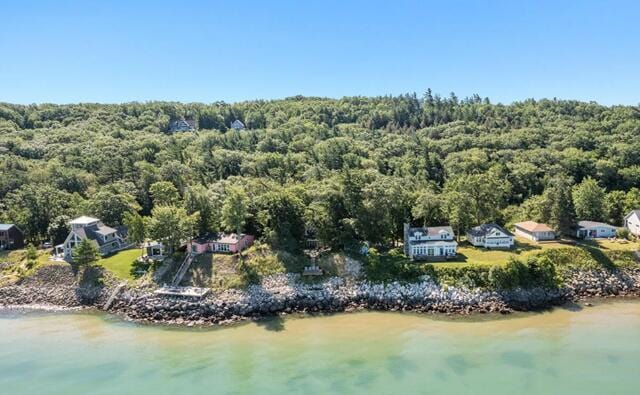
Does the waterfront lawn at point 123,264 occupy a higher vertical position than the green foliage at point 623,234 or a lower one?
lower

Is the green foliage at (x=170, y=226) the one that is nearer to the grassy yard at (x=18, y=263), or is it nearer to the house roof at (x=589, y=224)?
the grassy yard at (x=18, y=263)

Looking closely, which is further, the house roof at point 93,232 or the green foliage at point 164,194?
the green foliage at point 164,194

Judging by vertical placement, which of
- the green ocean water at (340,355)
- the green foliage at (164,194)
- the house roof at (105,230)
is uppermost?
the green foliage at (164,194)

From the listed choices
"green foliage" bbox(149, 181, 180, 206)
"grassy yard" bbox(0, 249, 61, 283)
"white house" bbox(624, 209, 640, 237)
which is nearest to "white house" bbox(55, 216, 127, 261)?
"grassy yard" bbox(0, 249, 61, 283)

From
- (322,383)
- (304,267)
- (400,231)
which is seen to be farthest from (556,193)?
(322,383)

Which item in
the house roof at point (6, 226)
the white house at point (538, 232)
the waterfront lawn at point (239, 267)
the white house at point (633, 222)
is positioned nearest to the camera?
the waterfront lawn at point (239, 267)

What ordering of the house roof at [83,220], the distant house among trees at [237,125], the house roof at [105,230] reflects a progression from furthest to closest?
the distant house among trees at [237,125]
the house roof at [83,220]
the house roof at [105,230]

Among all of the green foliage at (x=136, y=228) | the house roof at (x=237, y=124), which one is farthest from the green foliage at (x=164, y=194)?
the house roof at (x=237, y=124)

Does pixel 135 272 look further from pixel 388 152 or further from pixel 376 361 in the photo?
pixel 388 152
